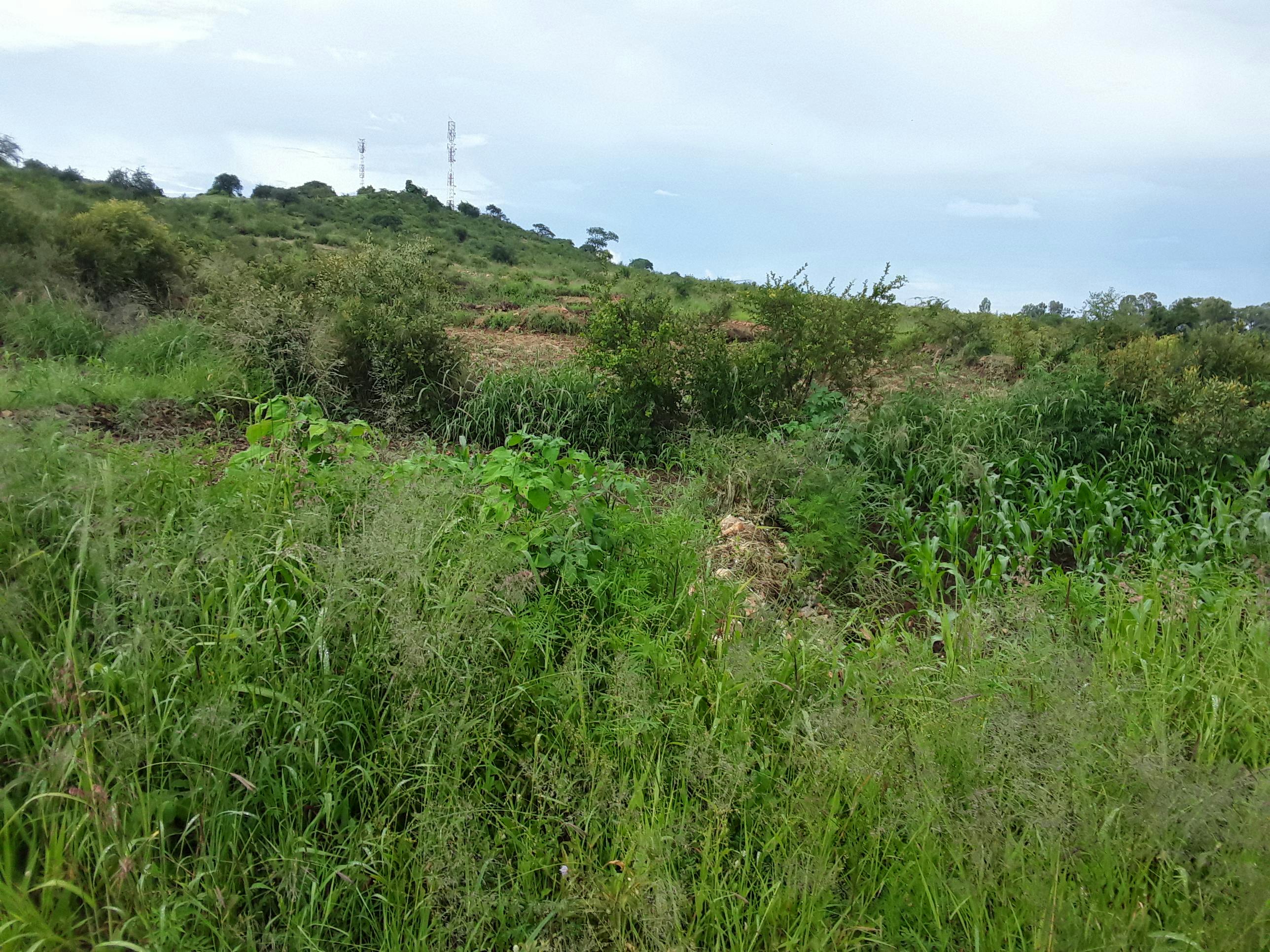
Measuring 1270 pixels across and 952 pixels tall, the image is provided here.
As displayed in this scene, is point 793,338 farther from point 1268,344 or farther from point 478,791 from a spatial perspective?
point 478,791

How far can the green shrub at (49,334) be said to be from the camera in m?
6.11

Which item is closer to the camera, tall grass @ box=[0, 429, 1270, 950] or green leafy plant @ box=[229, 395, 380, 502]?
tall grass @ box=[0, 429, 1270, 950]

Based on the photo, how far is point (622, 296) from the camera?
6070 mm

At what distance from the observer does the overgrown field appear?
5.77 feet

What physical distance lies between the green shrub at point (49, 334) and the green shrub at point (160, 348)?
194 mm

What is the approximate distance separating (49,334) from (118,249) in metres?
2.69

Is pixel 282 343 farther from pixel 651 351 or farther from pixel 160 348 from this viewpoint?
pixel 651 351

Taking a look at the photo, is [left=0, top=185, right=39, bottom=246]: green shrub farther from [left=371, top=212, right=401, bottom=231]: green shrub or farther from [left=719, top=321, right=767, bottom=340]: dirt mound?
[left=371, top=212, right=401, bottom=231]: green shrub

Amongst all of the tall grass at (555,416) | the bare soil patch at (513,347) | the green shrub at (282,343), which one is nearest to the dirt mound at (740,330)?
the bare soil patch at (513,347)

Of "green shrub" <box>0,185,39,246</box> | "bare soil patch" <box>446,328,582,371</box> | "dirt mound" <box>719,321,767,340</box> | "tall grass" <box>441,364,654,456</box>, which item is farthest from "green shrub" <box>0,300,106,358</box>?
"dirt mound" <box>719,321,767,340</box>

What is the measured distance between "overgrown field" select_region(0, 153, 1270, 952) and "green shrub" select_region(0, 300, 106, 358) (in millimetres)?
1193

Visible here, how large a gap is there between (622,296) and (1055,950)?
5.26 metres

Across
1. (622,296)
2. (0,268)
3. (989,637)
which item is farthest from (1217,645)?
(0,268)

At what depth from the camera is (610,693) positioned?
2.40 metres
